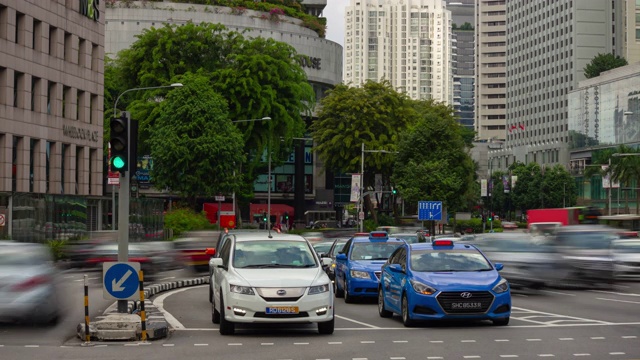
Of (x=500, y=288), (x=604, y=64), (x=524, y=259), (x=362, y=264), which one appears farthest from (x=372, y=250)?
(x=604, y=64)

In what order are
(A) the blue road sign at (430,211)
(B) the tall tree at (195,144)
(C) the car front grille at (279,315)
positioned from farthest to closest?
(A) the blue road sign at (430,211), (B) the tall tree at (195,144), (C) the car front grille at (279,315)

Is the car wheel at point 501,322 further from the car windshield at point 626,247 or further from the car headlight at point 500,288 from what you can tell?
the car windshield at point 626,247

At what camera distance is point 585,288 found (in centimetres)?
3178

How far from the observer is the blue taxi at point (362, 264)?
2528 cm

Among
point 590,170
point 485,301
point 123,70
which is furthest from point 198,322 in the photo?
point 590,170

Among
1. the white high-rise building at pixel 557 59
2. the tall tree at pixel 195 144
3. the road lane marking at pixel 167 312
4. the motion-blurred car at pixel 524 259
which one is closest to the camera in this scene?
the road lane marking at pixel 167 312

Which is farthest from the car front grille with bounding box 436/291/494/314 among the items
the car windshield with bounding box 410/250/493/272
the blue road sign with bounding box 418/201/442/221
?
the blue road sign with bounding box 418/201/442/221

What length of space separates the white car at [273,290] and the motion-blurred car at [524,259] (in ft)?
37.3

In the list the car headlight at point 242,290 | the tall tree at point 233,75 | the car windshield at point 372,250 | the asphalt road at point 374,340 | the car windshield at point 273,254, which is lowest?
the asphalt road at point 374,340

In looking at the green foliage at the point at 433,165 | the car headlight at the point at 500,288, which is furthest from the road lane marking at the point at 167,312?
the green foliage at the point at 433,165

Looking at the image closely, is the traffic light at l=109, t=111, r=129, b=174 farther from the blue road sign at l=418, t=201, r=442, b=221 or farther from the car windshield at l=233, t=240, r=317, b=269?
the blue road sign at l=418, t=201, r=442, b=221

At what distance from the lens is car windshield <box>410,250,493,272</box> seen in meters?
19.7

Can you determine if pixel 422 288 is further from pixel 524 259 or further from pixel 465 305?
pixel 524 259

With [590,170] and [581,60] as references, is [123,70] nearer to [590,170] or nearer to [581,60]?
[590,170]
